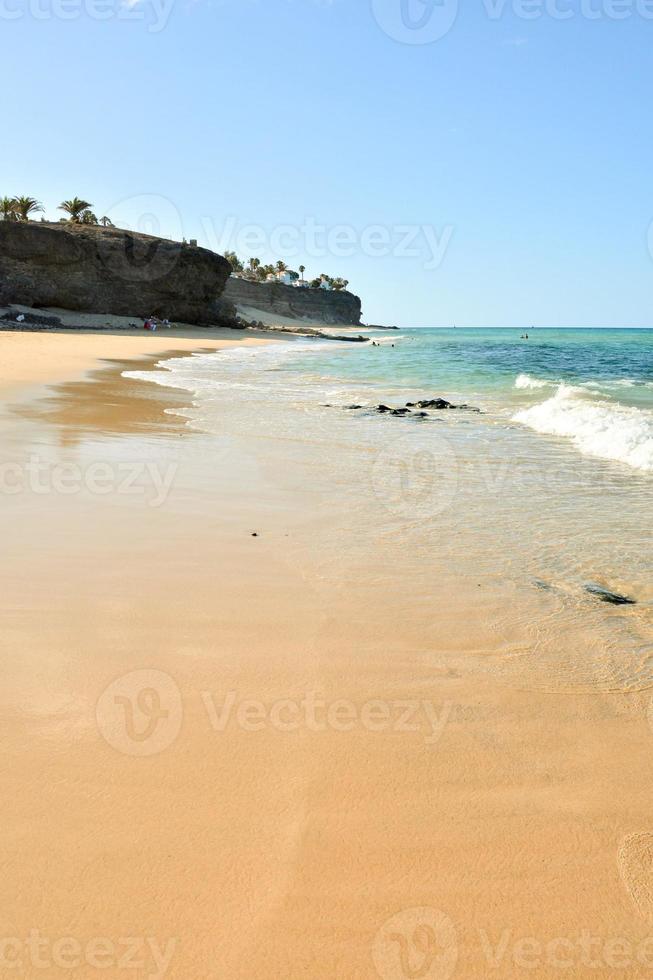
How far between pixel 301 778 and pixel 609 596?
2.40 m

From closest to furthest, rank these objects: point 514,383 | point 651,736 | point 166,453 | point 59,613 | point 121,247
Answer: point 651,736
point 59,613
point 166,453
point 514,383
point 121,247

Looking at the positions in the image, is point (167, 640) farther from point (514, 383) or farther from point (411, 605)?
point (514, 383)

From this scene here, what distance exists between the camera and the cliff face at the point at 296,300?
80812mm

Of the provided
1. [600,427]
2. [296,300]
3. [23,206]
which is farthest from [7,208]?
[600,427]

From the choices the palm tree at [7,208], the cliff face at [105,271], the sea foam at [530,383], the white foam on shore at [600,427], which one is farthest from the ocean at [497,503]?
the palm tree at [7,208]

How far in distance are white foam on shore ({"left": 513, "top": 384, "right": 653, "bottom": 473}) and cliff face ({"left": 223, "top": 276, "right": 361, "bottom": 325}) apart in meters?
63.4

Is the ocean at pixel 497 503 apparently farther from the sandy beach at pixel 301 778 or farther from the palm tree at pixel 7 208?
the palm tree at pixel 7 208

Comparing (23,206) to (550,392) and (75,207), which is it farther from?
(550,392)

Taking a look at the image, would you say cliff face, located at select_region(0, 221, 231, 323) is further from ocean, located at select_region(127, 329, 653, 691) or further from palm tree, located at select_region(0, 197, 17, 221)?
ocean, located at select_region(127, 329, 653, 691)

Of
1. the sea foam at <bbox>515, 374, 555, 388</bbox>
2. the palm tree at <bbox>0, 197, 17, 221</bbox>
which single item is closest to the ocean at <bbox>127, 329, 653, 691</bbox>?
the sea foam at <bbox>515, 374, 555, 388</bbox>

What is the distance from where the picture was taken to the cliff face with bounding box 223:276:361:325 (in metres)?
80.8

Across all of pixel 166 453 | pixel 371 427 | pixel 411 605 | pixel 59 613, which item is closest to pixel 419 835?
pixel 411 605

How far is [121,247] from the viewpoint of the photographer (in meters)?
45.6

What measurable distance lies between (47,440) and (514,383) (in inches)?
666
